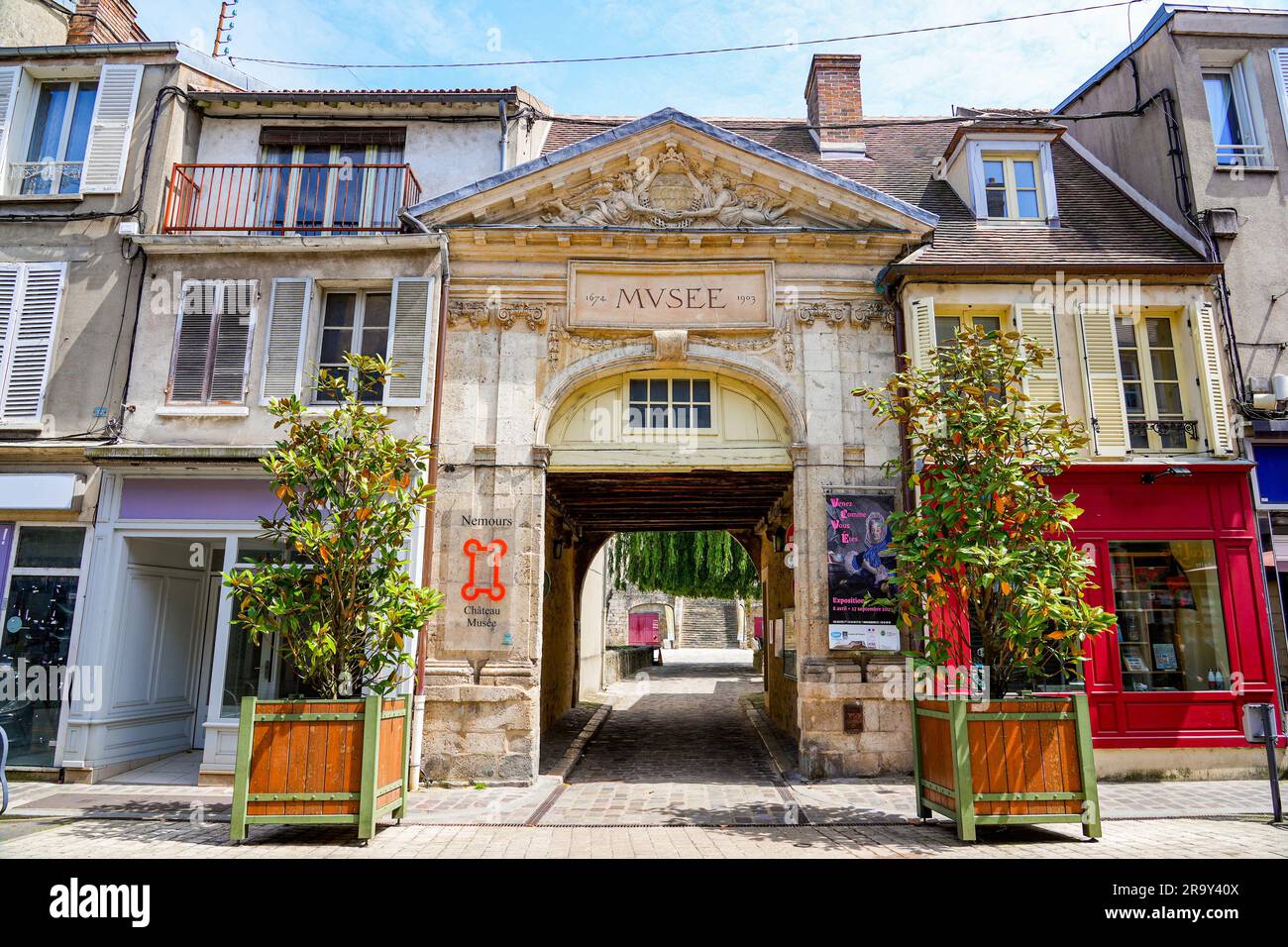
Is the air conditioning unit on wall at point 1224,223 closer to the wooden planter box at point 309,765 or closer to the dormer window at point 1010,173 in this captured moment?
the dormer window at point 1010,173

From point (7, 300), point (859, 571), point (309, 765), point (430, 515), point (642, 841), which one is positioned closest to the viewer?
point (309, 765)

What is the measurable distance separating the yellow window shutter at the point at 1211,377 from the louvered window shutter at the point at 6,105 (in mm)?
15354

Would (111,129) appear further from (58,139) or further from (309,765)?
(309,765)

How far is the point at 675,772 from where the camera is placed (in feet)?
32.5

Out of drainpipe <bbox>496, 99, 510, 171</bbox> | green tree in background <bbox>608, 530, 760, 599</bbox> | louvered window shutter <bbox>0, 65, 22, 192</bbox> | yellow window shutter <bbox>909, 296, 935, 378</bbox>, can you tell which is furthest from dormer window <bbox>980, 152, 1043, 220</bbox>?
green tree in background <bbox>608, 530, 760, 599</bbox>

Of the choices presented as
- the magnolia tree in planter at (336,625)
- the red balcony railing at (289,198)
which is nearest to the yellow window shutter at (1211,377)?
the magnolia tree in planter at (336,625)

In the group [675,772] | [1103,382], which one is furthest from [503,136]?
[675,772]

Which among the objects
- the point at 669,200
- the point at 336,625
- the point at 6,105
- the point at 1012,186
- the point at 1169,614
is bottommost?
the point at 336,625

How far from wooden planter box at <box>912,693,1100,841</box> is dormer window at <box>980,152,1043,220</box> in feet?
24.5

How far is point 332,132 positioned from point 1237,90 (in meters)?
12.6

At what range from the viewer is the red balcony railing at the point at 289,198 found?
34.6ft

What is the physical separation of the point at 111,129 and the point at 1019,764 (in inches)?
499

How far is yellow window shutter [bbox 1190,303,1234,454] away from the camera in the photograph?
9.84 metres
